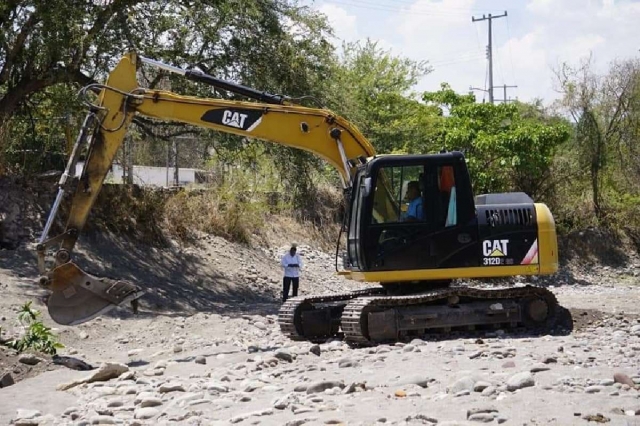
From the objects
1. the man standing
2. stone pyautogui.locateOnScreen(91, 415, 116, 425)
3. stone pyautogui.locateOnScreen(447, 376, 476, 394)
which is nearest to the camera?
stone pyautogui.locateOnScreen(447, 376, 476, 394)

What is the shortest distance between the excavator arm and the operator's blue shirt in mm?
1101

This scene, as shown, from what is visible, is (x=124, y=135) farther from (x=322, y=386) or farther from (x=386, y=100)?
(x=386, y=100)

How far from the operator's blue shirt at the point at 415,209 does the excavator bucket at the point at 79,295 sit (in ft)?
12.6

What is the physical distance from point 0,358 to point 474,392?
652 centimetres

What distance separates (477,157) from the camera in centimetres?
3150

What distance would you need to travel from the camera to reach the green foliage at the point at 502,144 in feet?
101

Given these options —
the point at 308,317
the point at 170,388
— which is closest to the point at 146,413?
the point at 170,388

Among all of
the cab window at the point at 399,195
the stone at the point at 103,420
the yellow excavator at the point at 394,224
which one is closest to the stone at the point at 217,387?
the stone at the point at 103,420

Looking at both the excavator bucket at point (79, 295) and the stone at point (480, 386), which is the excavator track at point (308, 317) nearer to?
the excavator bucket at point (79, 295)

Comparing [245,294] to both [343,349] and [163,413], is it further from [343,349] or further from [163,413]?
[163,413]

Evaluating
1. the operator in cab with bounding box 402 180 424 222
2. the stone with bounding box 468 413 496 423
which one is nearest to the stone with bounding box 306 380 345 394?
the stone with bounding box 468 413 496 423

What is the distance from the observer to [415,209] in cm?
1355

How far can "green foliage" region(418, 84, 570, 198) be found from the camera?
101ft

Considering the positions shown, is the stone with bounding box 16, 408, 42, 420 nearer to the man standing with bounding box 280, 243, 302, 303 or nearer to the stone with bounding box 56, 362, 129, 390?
the stone with bounding box 56, 362, 129, 390
